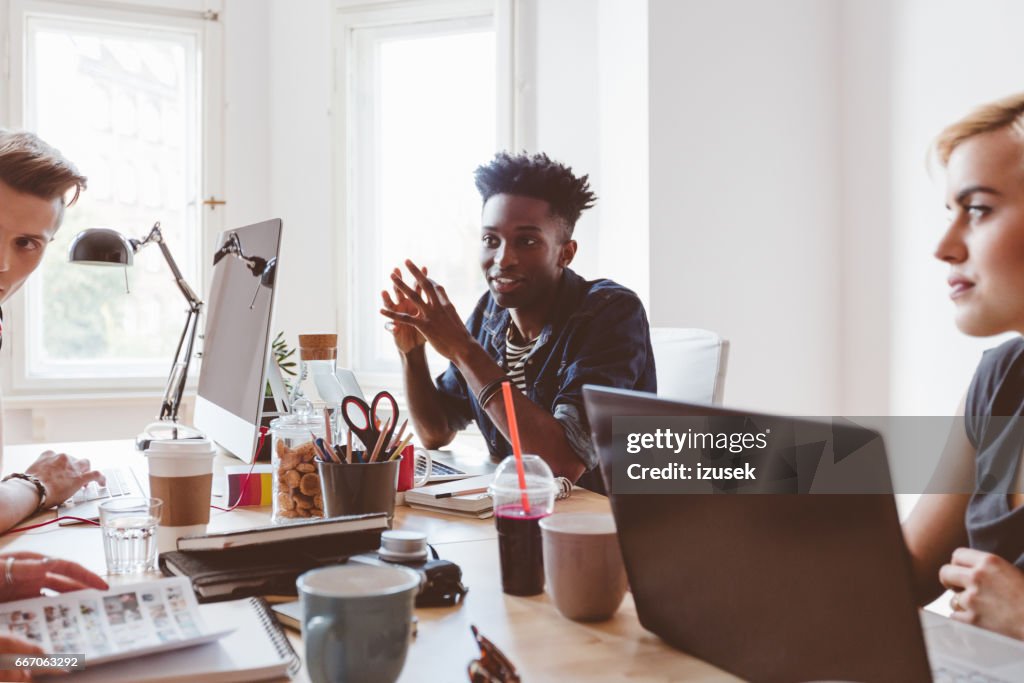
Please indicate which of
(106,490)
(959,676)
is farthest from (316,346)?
(959,676)

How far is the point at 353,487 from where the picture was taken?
1.04m

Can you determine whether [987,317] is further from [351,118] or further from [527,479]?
[351,118]

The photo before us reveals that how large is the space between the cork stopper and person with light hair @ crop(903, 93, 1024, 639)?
3.62 ft

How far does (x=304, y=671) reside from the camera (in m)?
0.67

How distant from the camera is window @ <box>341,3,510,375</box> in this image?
3.40 m

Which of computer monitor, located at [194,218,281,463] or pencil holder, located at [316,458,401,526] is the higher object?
computer monitor, located at [194,218,281,463]

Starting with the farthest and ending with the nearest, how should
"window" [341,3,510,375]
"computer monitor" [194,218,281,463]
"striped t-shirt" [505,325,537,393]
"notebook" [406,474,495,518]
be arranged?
"window" [341,3,510,375] < "striped t-shirt" [505,325,537,393] < "computer monitor" [194,218,281,463] < "notebook" [406,474,495,518]

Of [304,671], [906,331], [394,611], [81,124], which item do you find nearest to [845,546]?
[394,611]

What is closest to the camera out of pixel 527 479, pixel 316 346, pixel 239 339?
pixel 527 479

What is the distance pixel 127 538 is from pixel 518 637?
1.67 ft

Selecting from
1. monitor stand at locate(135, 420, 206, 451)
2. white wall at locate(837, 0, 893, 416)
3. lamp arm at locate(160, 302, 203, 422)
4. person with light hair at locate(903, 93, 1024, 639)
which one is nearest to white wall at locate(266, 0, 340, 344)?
monitor stand at locate(135, 420, 206, 451)

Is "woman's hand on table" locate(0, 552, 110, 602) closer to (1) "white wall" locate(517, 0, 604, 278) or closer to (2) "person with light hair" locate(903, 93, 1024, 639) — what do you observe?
(2) "person with light hair" locate(903, 93, 1024, 639)

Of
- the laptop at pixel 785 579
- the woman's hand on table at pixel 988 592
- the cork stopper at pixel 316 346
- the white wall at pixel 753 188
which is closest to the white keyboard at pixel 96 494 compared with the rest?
the cork stopper at pixel 316 346

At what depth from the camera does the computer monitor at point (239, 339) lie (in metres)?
1.35
